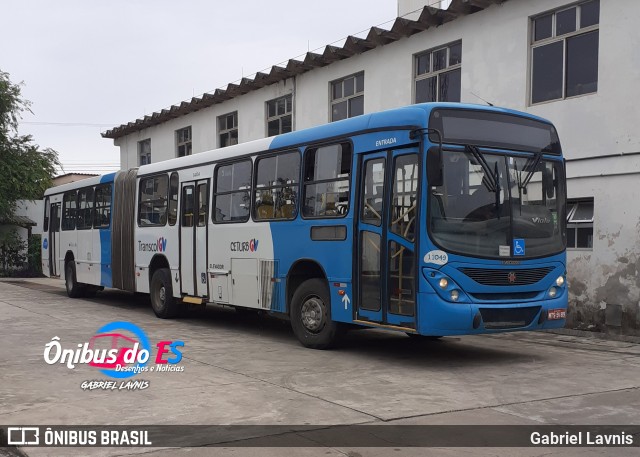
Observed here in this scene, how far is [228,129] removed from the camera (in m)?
25.0

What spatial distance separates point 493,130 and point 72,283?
1393 centimetres

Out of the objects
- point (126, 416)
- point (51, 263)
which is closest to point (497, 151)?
point (126, 416)

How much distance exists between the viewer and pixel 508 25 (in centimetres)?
1493

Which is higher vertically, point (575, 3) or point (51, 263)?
point (575, 3)

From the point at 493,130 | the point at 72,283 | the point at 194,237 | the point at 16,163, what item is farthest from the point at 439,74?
the point at 16,163

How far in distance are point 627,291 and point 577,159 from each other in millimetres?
2573

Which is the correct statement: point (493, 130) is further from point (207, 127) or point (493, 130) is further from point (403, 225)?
point (207, 127)

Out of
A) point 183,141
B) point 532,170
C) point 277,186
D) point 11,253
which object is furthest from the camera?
point 11,253

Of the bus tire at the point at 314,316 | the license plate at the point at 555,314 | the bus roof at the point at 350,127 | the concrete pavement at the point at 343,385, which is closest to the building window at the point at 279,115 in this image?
the bus roof at the point at 350,127

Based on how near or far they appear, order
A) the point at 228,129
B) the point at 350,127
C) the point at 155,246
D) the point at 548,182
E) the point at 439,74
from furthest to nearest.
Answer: the point at 228,129, the point at 439,74, the point at 155,246, the point at 350,127, the point at 548,182

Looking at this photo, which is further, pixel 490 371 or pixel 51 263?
pixel 51 263

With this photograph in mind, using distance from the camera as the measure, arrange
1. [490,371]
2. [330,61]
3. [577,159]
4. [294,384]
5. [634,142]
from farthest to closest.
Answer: [330,61]
[577,159]
[634,142]
[490,371]
[294,384]

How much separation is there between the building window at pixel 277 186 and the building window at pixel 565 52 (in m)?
5.92

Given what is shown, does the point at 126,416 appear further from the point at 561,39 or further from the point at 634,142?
the point at 561,39
